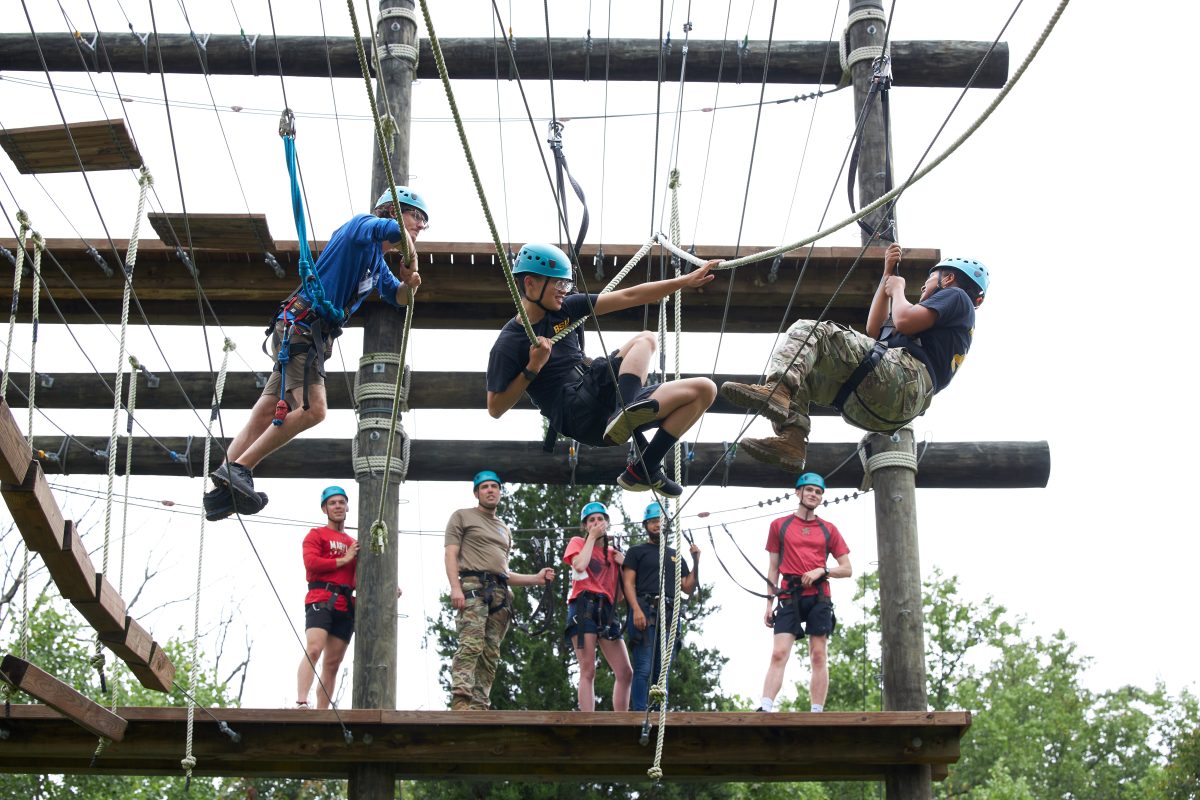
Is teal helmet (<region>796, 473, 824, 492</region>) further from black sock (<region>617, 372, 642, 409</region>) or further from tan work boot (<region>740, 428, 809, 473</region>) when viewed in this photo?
black sock (<region>617, 372, 642, 409</region>)

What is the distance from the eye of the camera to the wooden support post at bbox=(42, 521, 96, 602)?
6.01 meters

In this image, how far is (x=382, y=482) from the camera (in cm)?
860

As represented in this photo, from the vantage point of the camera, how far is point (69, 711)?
6684mm

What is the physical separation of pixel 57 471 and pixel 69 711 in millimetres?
3438

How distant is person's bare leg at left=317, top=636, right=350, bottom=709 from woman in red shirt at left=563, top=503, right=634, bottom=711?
1.35m

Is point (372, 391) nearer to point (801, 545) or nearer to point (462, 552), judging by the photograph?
point (462, 552)

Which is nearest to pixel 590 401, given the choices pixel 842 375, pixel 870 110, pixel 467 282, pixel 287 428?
pixel 842 375

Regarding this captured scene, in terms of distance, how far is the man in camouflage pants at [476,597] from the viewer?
315 inches

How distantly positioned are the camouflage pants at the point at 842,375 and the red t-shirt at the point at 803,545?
1924 mm

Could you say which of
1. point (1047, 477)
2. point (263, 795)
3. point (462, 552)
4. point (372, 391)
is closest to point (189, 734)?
point (462, 552)

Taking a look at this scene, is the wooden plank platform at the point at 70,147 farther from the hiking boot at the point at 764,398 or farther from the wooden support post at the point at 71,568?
the hiking boot at the point at 764,398

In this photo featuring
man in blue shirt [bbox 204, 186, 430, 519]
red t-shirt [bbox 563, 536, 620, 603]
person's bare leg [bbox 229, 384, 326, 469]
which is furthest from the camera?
red t-shirt [bbox 563, 536, 620, 603]

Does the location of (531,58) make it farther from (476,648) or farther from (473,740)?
(473,740)

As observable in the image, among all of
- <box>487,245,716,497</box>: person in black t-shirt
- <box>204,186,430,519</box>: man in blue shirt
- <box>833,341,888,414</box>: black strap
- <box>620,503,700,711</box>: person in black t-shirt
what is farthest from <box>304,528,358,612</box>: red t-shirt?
<box>833,341,888,414</box>: black strap
